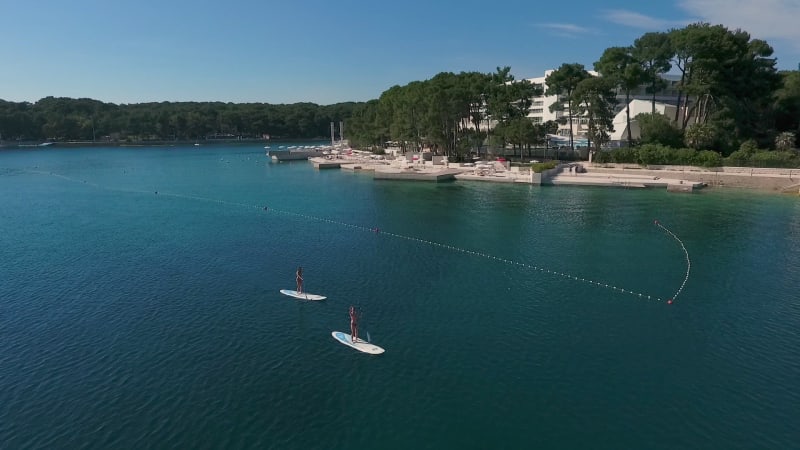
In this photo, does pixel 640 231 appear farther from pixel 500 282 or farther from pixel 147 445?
pixel 147 445

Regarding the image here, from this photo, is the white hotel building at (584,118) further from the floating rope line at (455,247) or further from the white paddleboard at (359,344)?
the white paddleboard at (359,344)

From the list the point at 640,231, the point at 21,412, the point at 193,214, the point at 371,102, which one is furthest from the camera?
the point at 371,102

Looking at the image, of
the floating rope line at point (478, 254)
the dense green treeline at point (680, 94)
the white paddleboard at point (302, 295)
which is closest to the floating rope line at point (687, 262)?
the floating rope line at point (478, 254)

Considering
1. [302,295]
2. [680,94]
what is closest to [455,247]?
[302,295]

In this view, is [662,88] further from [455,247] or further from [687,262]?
[455,247]

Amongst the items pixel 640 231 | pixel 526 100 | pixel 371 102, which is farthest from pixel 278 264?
pixel 371 102

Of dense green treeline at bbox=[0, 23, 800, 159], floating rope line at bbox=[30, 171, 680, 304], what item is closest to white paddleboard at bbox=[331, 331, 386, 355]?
floating rope line at bbox=[30, 171, 680, 304]
